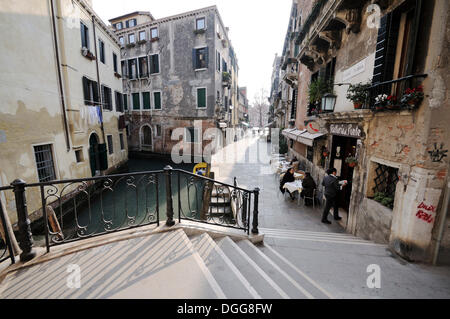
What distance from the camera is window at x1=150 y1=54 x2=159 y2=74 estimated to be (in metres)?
18.9

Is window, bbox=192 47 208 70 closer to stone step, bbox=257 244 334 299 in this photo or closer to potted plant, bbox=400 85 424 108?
potted plant, bbox=400 85 424 108

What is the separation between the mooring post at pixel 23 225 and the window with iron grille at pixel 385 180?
21.5 feet

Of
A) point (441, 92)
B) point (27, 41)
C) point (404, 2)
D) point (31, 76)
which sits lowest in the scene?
point (441, 92)

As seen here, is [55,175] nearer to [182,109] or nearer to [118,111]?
[118,111]

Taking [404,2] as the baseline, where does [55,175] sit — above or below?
→ below

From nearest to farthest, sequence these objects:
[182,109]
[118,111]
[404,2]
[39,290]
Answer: [39,290], [404,2], [118,111], [182,109]

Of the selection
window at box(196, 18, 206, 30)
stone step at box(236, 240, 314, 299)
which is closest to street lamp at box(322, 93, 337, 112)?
stone step at box(236, 240, 314, 299)

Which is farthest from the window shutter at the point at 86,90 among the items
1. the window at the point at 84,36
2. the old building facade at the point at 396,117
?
the old building facade at the point at 396,117

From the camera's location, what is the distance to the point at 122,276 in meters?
2.28

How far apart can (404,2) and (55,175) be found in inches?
483

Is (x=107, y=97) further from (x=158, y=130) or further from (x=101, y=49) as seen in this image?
(x=158, y=130)

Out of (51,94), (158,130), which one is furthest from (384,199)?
(158,130)
